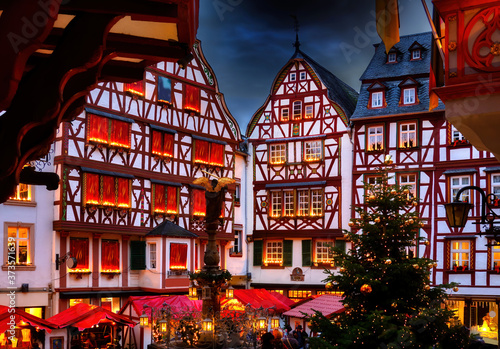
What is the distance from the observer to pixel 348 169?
33812 millimetres

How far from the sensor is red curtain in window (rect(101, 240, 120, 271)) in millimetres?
26969

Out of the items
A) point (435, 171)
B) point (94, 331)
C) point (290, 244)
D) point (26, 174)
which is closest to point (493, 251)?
point (435, 171)

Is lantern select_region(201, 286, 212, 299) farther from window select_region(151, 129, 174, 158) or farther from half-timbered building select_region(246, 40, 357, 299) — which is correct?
half-timbered building select_region(246, 40, 357, 299)

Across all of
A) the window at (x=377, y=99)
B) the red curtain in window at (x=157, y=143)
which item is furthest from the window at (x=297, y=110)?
the red curtain in window at (x=157, y=143)

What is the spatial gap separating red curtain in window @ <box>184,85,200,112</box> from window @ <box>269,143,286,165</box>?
19.4 ft

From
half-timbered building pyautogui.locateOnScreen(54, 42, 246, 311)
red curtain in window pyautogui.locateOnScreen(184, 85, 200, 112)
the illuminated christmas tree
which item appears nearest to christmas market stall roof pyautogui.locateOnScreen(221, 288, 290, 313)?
half-timbered building pyautogui.locateOnScreen(54, 42, 246, 311)

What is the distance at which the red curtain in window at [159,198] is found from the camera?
29.4 metres

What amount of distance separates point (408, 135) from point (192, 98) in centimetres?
1055

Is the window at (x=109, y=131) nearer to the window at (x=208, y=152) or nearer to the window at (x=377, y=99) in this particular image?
the window at (x=208, y=152)

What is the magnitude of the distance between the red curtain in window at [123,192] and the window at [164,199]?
1612mm

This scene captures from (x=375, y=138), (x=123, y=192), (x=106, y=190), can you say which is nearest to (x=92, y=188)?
(x=106, y=190)

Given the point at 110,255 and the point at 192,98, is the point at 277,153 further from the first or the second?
the point at 110,255

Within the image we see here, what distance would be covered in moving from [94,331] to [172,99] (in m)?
10.8

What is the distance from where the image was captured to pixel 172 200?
98.9 feet
